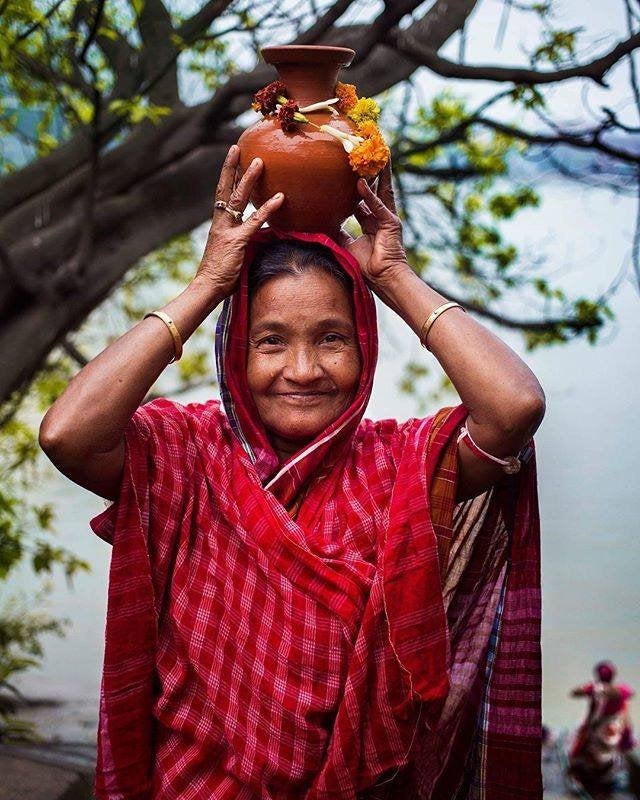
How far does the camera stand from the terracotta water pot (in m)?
2.43

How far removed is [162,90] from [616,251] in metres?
2.68

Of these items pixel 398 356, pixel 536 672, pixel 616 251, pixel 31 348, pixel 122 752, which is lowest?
pixel 122 752

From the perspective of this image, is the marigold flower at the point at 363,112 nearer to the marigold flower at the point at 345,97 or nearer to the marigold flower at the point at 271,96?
the marigold flower at the point at 345,97

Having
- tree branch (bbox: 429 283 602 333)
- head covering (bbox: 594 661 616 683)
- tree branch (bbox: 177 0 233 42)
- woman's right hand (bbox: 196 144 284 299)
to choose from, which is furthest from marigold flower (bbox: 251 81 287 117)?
head covering (bbox: 594 661 616 683)

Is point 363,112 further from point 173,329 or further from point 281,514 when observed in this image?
point 281,514

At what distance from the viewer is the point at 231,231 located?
2.50 meters

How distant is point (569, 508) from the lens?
247 inches

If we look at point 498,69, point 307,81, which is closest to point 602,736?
point 498,69

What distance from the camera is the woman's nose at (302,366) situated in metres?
2.47

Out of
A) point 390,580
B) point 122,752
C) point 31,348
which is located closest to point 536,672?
point 390,580

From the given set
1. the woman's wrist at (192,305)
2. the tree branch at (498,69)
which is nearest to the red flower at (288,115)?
the woman's wrist at (192,305)

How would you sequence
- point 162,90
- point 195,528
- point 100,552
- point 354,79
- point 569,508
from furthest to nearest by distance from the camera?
point 100,552 → point 569,508 → point 162,90 → point 354,79 → point 195,528

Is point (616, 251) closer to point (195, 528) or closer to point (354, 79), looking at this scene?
point (354, 79)

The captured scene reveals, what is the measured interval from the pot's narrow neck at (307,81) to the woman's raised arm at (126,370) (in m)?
0.17
